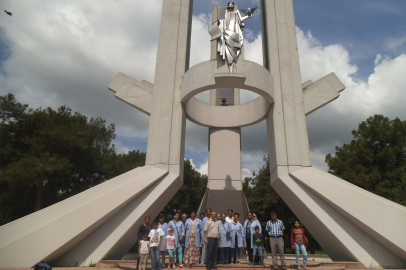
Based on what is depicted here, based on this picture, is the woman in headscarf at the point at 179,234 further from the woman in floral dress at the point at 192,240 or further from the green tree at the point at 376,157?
the green tree at the point at 376,157

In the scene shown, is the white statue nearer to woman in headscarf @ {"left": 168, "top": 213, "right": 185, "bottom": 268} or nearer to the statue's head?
the statue's head

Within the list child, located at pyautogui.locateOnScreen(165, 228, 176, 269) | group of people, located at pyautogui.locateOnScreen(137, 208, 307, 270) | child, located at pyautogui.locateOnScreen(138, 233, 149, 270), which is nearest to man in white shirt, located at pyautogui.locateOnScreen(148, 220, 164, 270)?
group of people, located at pyautogui.locateOnScreen(137, 208, 307, 270)

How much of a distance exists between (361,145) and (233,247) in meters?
15.2

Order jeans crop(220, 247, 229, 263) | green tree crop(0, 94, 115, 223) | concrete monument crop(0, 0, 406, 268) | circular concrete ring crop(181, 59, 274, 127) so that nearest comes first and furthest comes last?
concrete monument crop(0, 0, 406, 268) → jeans crop(220, 247, 229, 263) → circular concrete ring crop(181, 59, 274, 127) → green tree crop(0, 94, 115, 223)

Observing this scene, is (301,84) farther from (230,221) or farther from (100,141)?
(100,141)

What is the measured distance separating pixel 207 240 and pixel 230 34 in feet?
26.3

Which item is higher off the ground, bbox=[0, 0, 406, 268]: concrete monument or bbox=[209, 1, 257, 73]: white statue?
bbox=[209, 1, 257, 73]: white statue

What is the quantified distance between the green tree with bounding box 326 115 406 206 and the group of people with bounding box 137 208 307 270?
42.0 feet

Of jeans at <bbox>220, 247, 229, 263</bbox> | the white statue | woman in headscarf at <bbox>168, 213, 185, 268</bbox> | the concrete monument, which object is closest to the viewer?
the concrete monument

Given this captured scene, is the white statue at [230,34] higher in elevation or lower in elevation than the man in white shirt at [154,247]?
higher

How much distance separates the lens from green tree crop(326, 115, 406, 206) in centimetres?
1767

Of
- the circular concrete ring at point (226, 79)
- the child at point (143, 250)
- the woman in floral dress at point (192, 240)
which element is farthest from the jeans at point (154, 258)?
the circular concrete ring at point (226, 79)

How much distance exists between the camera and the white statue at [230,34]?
1084 cm

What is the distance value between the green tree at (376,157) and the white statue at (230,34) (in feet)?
41.5
